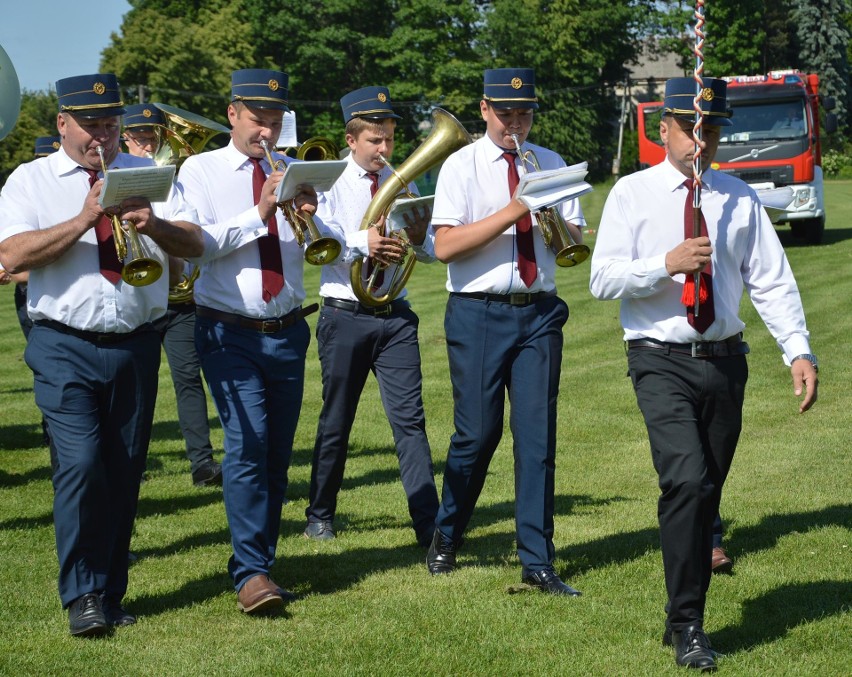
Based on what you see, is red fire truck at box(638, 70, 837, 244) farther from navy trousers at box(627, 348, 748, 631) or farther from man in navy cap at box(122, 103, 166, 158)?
navy trousers at box(627, 348, 748, 631)

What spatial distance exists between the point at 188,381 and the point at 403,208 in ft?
9.75

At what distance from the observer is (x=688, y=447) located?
517 centimetres

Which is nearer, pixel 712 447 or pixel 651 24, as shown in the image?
pixel 712 447

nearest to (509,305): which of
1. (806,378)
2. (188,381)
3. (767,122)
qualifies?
(806,378)

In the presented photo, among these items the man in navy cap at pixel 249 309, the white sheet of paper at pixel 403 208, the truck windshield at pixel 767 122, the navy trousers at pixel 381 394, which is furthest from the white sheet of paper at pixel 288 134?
the truck windshield at pixel 767 122

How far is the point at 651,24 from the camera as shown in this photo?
251ft

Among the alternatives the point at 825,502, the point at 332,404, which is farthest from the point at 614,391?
the point at 332,404

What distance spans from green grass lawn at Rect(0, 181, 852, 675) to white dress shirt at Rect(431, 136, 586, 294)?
59.4 inches

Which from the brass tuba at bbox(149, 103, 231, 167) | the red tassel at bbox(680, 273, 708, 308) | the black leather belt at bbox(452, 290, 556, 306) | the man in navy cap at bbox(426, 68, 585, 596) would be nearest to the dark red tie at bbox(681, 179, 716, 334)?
the red tassel at bbox(680, 273, 708, 308)

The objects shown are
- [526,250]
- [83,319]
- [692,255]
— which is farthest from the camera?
[526,250]

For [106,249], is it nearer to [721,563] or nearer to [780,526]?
[721,563]

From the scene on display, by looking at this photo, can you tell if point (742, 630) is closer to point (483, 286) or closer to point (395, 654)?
point (395, 654)

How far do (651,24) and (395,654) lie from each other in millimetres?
75309

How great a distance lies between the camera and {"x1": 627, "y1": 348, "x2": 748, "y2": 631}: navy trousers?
16.8 feet
